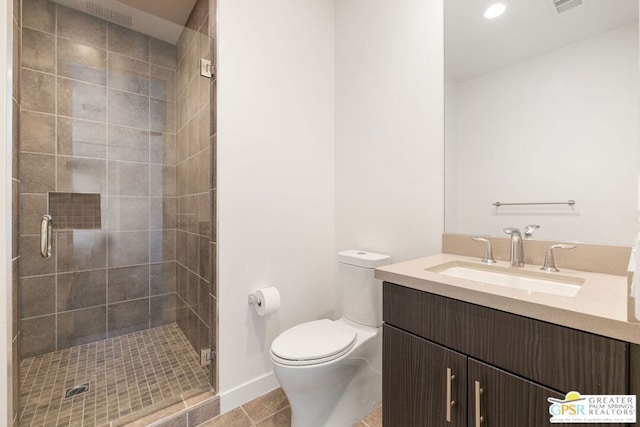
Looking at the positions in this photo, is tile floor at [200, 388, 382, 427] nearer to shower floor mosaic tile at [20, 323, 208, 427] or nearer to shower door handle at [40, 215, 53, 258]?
shower floor mosaic tile at [20, 323, 208, 427]

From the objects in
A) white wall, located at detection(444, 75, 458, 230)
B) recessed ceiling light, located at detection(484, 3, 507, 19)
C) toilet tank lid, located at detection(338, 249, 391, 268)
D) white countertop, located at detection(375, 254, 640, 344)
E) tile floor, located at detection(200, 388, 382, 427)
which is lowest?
tile floor, located at detection(200, 388, 382, 427)

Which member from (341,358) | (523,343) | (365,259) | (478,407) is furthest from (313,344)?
(523,343)

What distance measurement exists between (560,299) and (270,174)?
4.65ft

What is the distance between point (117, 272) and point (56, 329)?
0.45m

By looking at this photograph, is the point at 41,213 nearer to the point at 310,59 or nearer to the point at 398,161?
the point at 310,59

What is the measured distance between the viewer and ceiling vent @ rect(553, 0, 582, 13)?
105 cm

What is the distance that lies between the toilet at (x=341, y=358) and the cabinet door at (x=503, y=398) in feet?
1.99

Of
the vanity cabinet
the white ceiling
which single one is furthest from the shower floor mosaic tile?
the white ceiling

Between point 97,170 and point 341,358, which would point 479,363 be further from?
point 97,170

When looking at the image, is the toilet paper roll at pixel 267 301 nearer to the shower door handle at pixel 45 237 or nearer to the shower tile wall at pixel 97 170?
the shower tile wall at pixel 97 170

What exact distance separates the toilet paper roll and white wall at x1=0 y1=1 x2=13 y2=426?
96 cm

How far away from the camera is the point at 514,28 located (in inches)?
47.8

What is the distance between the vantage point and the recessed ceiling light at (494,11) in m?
1.25

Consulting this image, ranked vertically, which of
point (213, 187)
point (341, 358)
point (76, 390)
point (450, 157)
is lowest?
point (76, 390)
